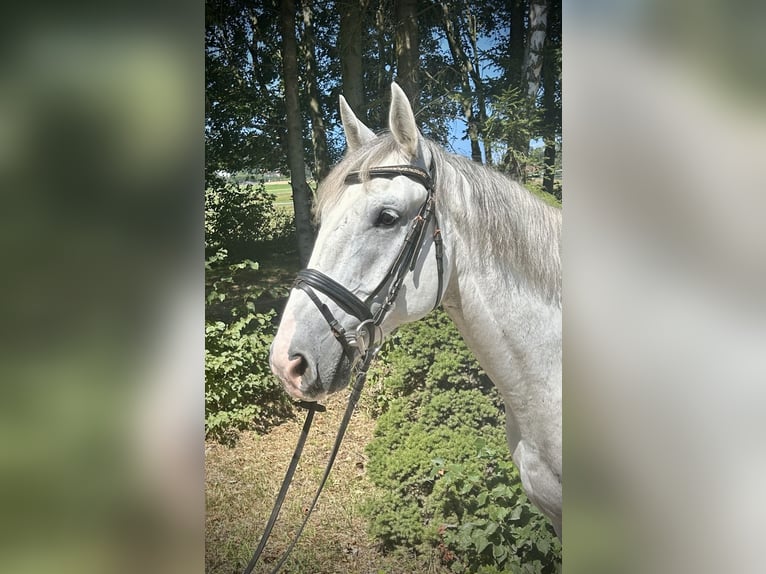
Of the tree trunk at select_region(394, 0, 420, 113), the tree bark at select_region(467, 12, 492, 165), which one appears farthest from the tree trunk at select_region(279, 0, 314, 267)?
the tree bark at select_region(467, 12, 492, 165)

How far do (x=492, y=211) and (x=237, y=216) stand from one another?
1063mm

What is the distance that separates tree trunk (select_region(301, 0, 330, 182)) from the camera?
243 centimetres

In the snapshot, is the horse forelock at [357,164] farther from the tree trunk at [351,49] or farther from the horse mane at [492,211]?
the tree trunk at [351,49]

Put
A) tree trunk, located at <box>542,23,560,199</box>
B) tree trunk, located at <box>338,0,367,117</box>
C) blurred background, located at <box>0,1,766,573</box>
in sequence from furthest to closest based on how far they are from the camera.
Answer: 1. tree trunk, located at <box>338,0,367,117</box>
2. tree trunk, located at <box>542,23,560,199</box>
3. blurred background, located at <box>0,1,766,573</box>

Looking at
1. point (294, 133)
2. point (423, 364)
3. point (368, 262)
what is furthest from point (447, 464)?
point (294, 133)

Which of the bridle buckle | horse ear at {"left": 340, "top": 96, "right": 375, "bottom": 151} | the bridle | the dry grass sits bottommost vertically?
the dry grass

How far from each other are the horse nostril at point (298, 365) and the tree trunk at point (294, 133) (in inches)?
18.0

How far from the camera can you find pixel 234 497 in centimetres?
255

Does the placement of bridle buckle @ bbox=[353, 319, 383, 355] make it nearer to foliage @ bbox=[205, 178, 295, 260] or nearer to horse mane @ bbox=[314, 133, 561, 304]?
horse mane @ bbox=[314, 133, 561, 304]

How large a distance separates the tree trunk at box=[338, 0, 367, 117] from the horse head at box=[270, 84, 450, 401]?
14.4 inches
